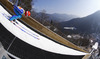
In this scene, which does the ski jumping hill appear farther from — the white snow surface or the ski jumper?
the ski jumper

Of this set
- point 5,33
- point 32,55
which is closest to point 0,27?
point 5,33

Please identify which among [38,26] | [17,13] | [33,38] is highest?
[17,13]

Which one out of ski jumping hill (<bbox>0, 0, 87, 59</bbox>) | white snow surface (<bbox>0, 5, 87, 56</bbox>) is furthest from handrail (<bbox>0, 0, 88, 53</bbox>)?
white snow surface (<bbox>0, 5, 87, 56</bbox>)

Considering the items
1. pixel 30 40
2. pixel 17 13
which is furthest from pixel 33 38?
pixel 17 13

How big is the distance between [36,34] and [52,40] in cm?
43

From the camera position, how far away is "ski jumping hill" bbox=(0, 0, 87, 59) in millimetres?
2051

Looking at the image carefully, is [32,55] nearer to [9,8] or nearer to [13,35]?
[13,35]

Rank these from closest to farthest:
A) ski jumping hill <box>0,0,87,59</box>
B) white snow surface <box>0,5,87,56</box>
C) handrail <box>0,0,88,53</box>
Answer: ski jumping hill <box>0,0,87,59</box> < white snow surface <box>0,5,87,56</box> < handrail <box>0,0,88,53</box>

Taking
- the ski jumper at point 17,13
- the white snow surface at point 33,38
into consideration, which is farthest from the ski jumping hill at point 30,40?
the ski jumper at point 17,13

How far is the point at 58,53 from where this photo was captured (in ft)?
7.50

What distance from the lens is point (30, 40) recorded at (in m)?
2.20

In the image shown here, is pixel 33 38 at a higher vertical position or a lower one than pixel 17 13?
lower

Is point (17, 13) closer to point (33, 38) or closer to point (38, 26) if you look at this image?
point (38, 26)

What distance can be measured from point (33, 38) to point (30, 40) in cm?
10
